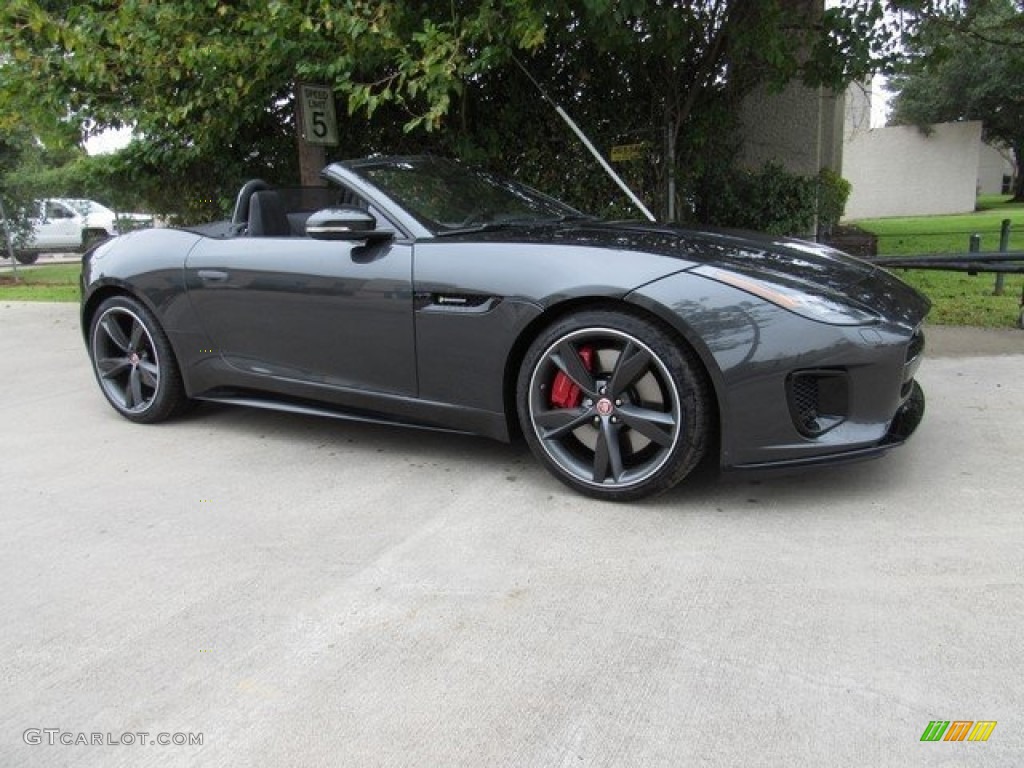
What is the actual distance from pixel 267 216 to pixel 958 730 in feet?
12.7

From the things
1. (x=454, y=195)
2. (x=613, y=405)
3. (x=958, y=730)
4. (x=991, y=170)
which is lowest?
(x=958, y=730)

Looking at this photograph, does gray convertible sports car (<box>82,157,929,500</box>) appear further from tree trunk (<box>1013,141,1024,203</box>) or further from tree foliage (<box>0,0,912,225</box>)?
tree trunk (<box>1013,141,1024,203</box>)

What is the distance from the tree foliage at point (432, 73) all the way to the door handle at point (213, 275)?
214 cm

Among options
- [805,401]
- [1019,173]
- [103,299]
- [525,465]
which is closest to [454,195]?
[525,465]

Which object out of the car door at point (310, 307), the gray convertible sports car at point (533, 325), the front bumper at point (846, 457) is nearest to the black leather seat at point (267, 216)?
the gray convertible sports car at point (533, 325)

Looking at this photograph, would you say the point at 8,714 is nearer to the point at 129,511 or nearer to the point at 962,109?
the point at 129,511

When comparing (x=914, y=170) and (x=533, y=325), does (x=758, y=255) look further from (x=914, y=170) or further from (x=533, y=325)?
(x=914, y=170)

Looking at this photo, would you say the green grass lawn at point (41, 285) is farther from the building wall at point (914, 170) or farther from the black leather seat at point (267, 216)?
the building wall at point (914, 170)

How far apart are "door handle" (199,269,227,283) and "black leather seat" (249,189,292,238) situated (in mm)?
275

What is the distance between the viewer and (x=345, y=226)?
3680mm

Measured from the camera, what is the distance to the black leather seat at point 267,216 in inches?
175

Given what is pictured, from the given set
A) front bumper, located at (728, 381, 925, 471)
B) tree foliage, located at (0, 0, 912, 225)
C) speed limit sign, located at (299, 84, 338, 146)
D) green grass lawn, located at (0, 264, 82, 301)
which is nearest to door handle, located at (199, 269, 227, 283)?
tree foliage, located at (0, 0, 912, 225)

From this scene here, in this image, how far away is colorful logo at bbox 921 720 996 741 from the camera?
1953 mm

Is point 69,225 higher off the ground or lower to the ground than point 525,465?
higher
